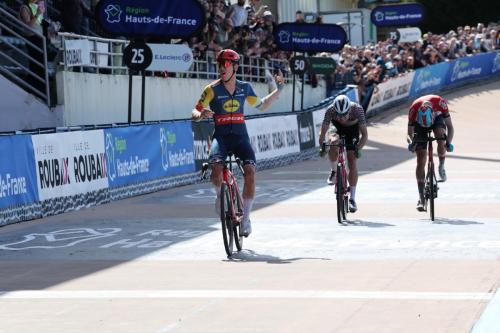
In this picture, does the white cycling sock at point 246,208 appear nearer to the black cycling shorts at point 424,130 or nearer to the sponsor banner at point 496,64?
the black cycling shorts at point 424,130

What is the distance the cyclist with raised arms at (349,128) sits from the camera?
16297 millimetres

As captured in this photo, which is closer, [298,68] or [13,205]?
[13,205]

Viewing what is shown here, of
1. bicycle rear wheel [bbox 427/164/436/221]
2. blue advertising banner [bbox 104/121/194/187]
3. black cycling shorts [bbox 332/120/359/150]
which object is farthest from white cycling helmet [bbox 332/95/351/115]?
blue advertising banner [bbox 104/121/194/187]

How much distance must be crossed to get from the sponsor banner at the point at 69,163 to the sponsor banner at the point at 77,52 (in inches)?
173

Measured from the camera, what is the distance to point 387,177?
24.7 metres

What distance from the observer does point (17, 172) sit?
17.2 meters

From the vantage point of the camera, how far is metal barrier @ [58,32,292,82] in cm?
2473

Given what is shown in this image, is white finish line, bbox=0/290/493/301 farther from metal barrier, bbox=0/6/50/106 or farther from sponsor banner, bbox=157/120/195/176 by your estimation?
metal barrier, bbox=0/6/50/106

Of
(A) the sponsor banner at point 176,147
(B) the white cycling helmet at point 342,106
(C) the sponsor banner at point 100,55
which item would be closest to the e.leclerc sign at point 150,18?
(A) the sponsor banner at point 176,147

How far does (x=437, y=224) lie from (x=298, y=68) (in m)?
17.7

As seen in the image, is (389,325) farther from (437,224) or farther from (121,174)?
(121,174)

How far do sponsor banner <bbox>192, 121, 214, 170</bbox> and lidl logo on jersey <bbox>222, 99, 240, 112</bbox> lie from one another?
11.1 meters

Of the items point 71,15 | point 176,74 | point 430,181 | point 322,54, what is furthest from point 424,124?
point 322,54

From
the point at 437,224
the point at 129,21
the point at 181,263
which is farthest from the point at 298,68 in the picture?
the point at 181,263
